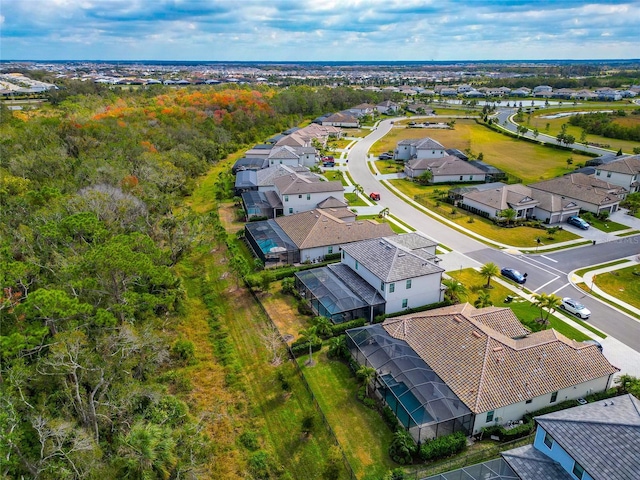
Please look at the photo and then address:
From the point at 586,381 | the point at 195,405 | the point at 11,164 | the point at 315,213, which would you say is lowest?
the point at 195,405

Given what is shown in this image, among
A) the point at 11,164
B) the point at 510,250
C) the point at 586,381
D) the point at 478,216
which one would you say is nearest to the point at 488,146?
the point at 478,216

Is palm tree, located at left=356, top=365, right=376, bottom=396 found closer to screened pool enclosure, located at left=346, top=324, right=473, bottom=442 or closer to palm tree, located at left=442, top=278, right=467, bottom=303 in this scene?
screened pool enclosure, located at left=346, top=324, right=473, bottom=442

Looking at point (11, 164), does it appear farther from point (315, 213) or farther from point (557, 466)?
point (557, 466)

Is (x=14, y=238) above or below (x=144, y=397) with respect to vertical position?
above

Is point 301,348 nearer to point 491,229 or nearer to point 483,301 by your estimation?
point 483,301

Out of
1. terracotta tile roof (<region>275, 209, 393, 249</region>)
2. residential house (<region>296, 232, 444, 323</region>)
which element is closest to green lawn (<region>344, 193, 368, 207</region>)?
terracotta tile roof (<region>275, 209, 393, 249</region>)

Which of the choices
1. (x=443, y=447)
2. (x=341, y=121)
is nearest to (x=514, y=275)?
(x=443, y=447)
